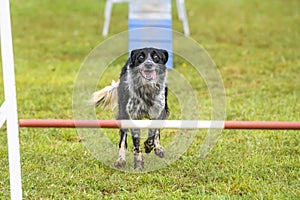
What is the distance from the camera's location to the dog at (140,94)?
3.59m

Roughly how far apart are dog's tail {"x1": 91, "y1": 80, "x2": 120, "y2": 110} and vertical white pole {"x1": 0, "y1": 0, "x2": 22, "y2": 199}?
0.93 m

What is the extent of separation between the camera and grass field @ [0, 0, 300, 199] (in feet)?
12.2

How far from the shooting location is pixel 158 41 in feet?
21.0

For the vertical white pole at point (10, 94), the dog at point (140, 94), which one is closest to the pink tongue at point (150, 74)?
the dog at point (140, 94)

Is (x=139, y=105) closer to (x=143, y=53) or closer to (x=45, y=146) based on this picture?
(x=143, y=53)

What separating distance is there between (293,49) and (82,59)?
284 cm

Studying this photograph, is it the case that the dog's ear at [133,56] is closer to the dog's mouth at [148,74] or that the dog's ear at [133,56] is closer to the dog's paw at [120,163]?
the dog's mouth at [148,74]

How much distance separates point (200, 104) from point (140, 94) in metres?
2.00

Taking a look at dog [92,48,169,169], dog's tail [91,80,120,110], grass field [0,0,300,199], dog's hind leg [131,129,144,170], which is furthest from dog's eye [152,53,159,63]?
grass field [0,0,300,199]

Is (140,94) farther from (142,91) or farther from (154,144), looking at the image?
(154,144)

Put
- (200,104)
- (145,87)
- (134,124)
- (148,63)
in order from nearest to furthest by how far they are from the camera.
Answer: (134,124), (148,63), (145,87), (200,104)

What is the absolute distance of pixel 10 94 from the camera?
3053 millimetres

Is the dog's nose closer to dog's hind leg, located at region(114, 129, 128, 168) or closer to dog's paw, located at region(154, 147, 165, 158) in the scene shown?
dog's hind leg, located at region(114, 129, 128, 168)

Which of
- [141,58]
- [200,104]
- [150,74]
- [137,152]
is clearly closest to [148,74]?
[150,74]
